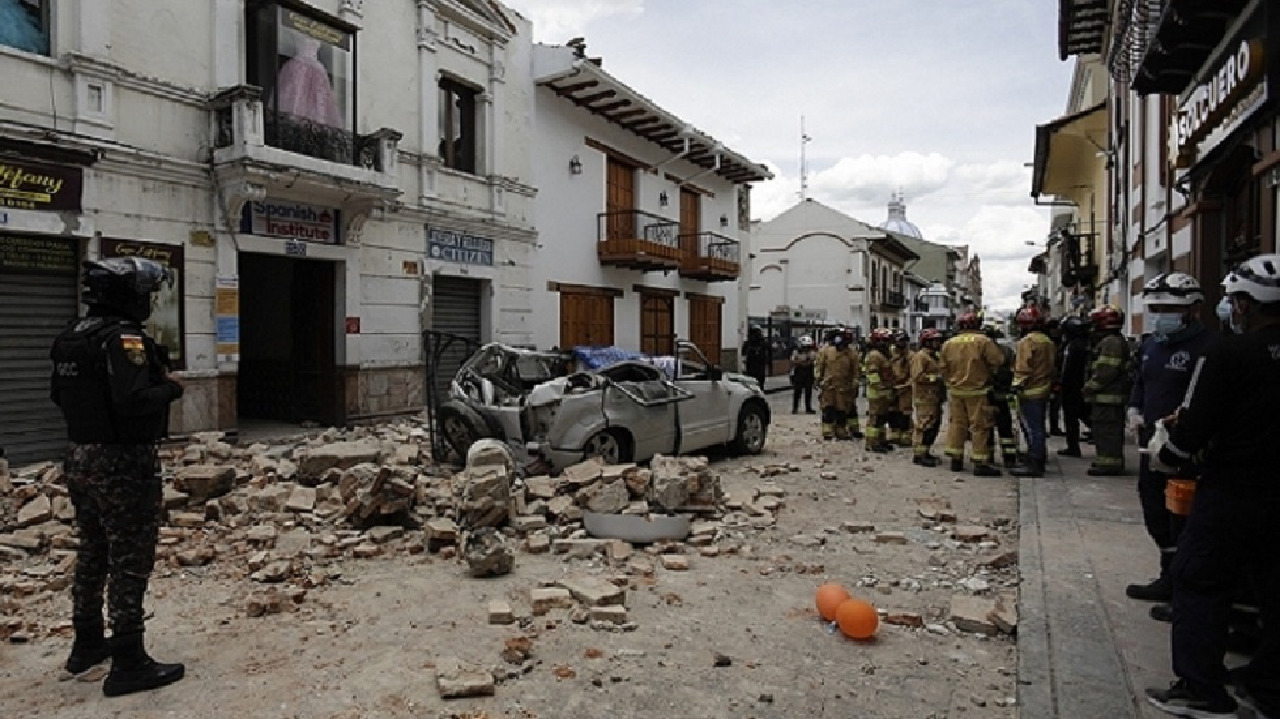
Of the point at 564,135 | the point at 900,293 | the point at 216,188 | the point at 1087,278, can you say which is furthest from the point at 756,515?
the point at 900,293

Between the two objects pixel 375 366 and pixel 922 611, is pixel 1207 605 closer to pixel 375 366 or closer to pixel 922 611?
pixel 922 611

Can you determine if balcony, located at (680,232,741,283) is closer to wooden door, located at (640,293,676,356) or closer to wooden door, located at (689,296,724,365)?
wooden door, located at (689,296,724,365)

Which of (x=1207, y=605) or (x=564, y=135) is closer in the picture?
(x=1207, y=605)

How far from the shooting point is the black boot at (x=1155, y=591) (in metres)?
4.45

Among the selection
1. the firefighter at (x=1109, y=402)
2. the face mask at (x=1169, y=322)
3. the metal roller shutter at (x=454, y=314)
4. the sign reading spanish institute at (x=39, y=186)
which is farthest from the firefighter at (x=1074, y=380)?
the sign reading spanish institute at (x=39, y=186)

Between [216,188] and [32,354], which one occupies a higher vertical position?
[216,188]

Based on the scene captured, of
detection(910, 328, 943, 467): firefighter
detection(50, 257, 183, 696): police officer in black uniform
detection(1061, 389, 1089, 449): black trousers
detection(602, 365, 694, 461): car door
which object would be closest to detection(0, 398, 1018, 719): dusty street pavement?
detection(50, 257, 183, 696): police officer in black uniform

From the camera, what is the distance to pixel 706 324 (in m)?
23.6

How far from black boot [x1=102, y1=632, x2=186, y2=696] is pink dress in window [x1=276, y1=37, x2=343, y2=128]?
9.20m

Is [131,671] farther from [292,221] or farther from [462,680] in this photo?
[292,221]

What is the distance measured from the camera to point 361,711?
336cm

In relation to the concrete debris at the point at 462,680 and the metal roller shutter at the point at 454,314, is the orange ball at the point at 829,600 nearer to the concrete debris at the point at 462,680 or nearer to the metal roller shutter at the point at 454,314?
the concrete debris at the point at 462,680

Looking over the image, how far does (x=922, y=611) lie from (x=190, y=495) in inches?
236

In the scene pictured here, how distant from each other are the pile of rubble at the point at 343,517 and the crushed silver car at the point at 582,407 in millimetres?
590
